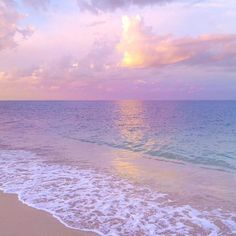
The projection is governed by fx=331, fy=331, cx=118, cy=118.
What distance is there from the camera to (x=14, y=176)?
1396 cm

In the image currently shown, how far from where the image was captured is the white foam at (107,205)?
27.7ft

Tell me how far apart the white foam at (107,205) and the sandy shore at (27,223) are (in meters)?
0.31

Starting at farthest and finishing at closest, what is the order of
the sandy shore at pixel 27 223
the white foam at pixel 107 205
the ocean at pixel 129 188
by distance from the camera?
the ocean at pixel 129 188 < the white foam at pixel 107 205 < the sandy shore at pixel 27 223

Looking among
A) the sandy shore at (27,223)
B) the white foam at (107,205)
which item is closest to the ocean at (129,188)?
the white foam at (107,205)

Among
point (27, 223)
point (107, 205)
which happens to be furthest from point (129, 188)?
point (27, 223)

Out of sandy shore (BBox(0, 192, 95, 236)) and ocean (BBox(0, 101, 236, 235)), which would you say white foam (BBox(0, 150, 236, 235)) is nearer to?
ocean (BBox(0, 101, 236, 235))

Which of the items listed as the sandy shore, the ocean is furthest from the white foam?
the sandy shore

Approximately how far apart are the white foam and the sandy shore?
0.31 meters

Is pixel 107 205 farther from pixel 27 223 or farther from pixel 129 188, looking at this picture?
pixel 27 223

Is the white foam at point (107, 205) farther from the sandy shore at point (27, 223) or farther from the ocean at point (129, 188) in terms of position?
the sandy shore at point (27, 223)

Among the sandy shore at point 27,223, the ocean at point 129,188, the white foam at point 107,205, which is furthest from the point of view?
the ocean at point 129,188

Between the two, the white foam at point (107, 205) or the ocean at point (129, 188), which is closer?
the white foam at point (107, 205)

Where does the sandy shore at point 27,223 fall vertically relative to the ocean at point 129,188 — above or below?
above

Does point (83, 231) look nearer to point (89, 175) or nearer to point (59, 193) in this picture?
point (59, 193)
